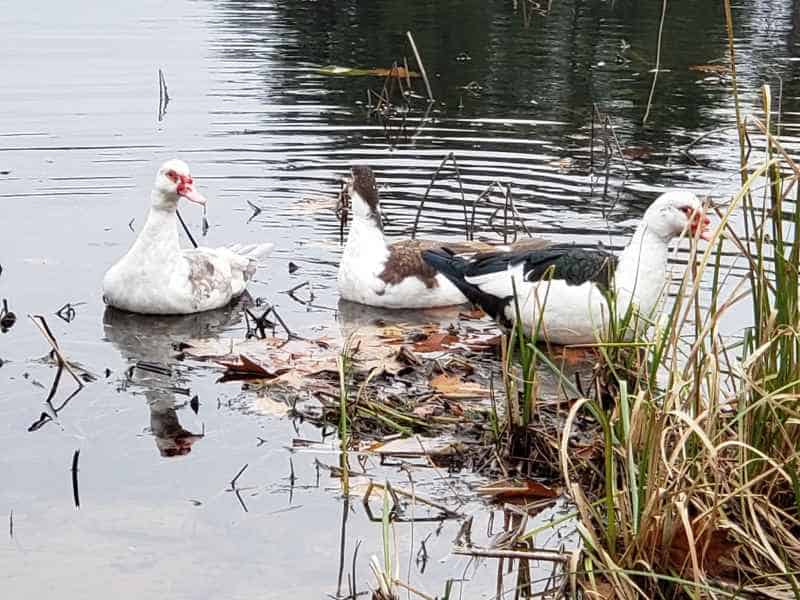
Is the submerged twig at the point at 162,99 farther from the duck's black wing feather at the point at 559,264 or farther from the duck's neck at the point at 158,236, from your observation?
the duck's black wing feather at the point at 559,264

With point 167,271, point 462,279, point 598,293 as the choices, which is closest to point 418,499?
point 598,293

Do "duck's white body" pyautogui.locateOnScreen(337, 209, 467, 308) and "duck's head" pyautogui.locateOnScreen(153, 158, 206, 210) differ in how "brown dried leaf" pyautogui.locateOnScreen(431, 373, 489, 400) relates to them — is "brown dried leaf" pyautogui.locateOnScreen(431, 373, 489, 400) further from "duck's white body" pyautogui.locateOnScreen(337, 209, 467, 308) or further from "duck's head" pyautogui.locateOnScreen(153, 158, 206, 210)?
"duck's head" pyautogui.locateOnScreen(153, 158, 206, 210)

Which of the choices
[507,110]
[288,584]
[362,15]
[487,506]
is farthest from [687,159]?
[362,15]

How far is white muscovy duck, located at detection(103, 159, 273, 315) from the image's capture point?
28.4 ft

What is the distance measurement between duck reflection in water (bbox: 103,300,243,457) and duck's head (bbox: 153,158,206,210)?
0.73 meters

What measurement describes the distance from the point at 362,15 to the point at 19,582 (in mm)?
17872

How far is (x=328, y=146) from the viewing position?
1334cm

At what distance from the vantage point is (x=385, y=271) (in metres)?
8.91

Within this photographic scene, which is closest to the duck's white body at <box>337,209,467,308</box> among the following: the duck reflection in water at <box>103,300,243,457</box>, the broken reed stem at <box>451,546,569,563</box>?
the duck reflection in water at <box>103,300,243,457</box>

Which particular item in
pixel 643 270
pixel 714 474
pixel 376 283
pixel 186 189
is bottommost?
pixel 376 283

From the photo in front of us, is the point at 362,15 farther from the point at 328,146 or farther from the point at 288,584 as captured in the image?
the point at 288,584

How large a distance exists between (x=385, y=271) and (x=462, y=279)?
67cm

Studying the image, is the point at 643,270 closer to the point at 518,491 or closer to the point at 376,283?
the point at 376,283

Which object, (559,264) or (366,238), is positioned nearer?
(559,264)
